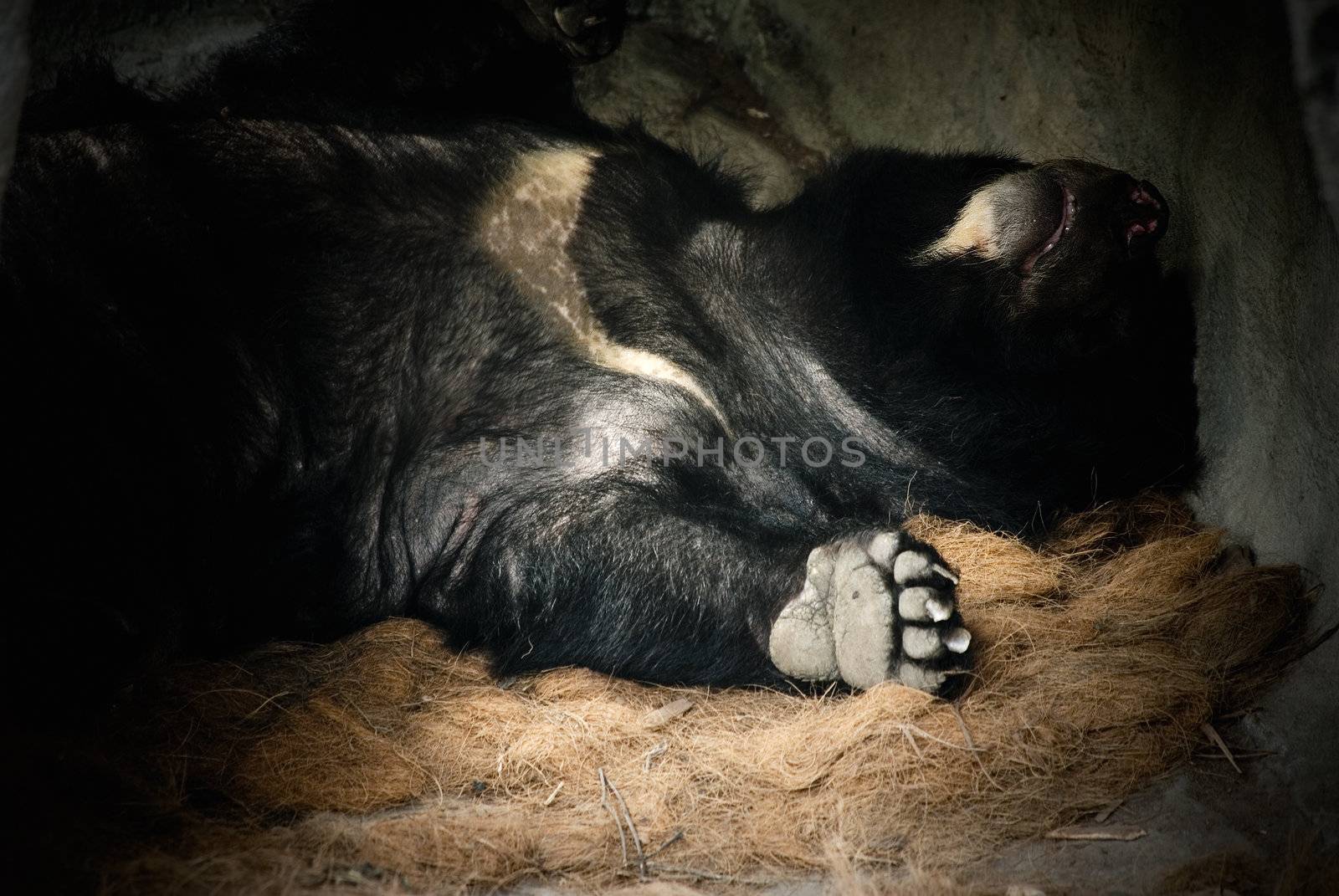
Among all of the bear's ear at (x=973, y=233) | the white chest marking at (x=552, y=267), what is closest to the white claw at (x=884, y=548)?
the white chest marking at (x=552, y=267)

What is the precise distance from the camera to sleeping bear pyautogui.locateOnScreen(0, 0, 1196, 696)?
2508mm

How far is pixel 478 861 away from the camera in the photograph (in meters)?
1.97

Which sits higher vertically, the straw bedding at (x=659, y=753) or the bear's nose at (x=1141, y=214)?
the bear's nose at (x=1141, y=214)

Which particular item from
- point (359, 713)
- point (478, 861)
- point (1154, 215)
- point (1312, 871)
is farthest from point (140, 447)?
point (1154, 215)

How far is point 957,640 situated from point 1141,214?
1.51m

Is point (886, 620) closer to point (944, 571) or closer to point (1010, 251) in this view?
point (944, 571)

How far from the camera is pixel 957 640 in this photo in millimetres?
2320

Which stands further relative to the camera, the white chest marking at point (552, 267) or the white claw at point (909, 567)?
the white chest marking at point (552, 267)

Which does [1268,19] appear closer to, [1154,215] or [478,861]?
[1154,215]

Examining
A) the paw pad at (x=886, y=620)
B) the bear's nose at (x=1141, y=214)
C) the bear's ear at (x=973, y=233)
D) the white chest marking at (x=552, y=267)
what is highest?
the bear's nose at (x=1141, y=214)

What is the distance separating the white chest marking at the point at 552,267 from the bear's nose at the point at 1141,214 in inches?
52.7

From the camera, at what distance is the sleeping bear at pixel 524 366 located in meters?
2.51

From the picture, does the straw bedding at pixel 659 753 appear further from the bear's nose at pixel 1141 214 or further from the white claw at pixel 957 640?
the bear's nose at pixel 1141 214

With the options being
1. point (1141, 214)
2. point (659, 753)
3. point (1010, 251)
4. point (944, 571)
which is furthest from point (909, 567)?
point (1141, 214)
